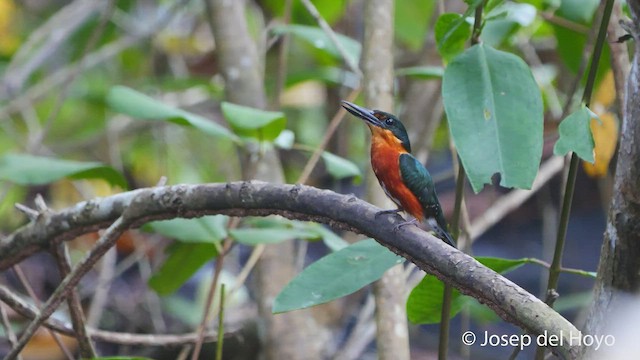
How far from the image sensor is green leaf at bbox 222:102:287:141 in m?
1.71

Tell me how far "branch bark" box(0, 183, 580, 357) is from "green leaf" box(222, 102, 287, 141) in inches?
12.3

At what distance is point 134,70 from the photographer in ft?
14.1

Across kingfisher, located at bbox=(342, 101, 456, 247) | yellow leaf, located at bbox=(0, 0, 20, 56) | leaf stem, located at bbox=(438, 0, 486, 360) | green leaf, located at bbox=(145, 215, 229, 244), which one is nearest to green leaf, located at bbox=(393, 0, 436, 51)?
kingfisher, located at bbox=(342, 101, 456, 247)

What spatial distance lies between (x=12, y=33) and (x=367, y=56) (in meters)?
2.93

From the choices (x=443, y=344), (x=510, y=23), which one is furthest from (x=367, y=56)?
(x=443, y=344)

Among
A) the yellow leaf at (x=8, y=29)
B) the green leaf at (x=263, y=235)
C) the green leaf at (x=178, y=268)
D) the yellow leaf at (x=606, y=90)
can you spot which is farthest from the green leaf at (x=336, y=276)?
the yellow leaf at (x=8, y=29)

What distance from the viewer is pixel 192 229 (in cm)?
178

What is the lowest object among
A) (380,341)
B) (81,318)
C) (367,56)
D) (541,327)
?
(380,341)

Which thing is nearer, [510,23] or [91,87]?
[510,23]

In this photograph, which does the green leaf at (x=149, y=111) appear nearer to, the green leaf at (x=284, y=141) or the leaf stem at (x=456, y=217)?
the green leaf at (x=284, y=141)

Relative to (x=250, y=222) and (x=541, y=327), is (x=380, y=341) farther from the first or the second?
→ (x=541, y=327)

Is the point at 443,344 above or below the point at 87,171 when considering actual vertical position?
below

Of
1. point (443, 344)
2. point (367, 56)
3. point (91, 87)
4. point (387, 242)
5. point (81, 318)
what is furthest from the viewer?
point (91, 87)

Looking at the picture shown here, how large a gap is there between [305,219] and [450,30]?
38 cm
